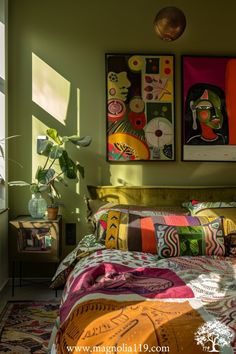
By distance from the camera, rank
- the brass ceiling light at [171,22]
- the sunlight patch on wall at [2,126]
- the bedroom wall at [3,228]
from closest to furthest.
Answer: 1. the brass ceiling light at [171,22]
2. the bedroom wall at [3,228]
3. the sunlight patch on wall at [2,126]

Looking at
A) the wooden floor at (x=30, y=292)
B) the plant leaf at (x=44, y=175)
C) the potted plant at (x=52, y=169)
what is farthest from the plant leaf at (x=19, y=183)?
the wooden floor at (x=30, y=292)

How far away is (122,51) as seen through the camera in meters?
3.72

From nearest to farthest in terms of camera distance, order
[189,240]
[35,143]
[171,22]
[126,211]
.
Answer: [189,240]
[126,211]
[171,22]
[35,143]

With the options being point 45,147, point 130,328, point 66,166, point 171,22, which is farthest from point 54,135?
point 130,328

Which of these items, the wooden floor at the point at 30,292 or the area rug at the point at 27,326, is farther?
the wooden floor at the point at 30,292

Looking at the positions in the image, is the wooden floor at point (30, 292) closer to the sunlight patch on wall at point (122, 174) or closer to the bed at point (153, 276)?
the bed at point (153, 276)

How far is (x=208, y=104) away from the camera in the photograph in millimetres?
3725

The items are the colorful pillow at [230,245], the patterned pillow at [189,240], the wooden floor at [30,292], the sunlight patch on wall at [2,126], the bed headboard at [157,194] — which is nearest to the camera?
the patterned pillow at [189,240]

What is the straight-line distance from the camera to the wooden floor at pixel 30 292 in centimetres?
328

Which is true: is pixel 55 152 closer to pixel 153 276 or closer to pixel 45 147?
pixel 45 147

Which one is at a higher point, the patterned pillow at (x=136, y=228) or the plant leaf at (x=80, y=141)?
the plant leaf at (x=80, y=141)

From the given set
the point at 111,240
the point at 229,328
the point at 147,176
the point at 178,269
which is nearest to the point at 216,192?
the point at 147,176

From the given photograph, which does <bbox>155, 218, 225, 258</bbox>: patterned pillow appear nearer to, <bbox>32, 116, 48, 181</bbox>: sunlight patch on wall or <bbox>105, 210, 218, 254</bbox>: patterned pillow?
<bbox>105, 210, 218, 254</bbox>: patterned pillow

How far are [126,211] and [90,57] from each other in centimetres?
158
